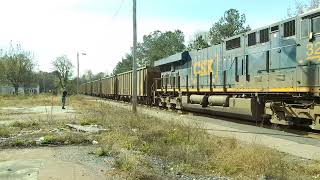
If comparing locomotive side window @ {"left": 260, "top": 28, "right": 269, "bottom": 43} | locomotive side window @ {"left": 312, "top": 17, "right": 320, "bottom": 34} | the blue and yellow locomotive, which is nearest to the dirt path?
the blue and yellow locomotive

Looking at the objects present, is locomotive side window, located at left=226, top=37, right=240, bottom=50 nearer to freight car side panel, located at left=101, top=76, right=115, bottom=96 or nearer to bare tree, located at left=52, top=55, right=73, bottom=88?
freight car side panel, located at left=101, top=76, right=115, bottom=96

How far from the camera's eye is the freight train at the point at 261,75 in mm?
13828

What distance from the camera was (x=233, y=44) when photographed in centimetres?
1973

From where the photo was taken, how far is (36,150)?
10.7 meters

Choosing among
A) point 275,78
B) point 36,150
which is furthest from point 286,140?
point 36,150

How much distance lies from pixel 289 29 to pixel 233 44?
4807 mm

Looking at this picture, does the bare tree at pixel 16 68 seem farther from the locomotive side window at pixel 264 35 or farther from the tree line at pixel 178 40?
the locomotive side window at pixel 264 35

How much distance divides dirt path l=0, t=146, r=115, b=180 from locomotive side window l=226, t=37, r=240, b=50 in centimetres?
1042

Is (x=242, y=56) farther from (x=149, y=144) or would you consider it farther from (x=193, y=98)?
(x=149, y=144)

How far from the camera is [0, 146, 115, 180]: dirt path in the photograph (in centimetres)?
773

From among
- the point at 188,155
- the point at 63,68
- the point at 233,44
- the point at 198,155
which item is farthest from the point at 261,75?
the point at 63,68

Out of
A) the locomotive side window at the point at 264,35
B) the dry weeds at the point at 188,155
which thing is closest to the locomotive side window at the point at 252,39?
the locomotive side window at the point at 264,35

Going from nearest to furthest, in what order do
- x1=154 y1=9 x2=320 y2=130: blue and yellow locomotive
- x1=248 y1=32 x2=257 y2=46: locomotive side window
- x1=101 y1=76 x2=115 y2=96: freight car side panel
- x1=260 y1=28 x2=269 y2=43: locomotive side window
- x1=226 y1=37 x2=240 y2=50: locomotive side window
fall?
1. x1=154 y1=9 x2=320 y2=130: blue and yellow locomotive
2. x1=260 y1=28 x2=269 y2=43: locomotive side window
3. x1=248 y1=32 x2=257 y2=46: locomotive side window
4. x1=226 y1=37 x2=240 y2=50: locomotive side window
5. x1=101 y1=76 x2=115 y2=96: freight car side panel

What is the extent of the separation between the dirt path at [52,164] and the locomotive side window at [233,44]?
1042cm
